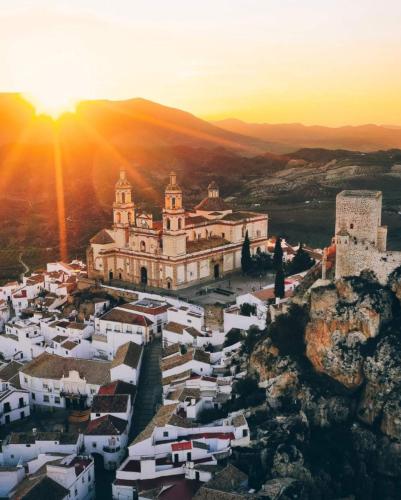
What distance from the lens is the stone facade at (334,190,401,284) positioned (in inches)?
1029

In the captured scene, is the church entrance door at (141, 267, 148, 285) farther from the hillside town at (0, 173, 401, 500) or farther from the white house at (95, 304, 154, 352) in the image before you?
the white house at (95, 304, 154, 352)

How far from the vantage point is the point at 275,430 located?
24141mm

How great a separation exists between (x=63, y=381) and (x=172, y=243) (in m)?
12.5

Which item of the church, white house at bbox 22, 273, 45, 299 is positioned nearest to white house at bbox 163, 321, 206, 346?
the church

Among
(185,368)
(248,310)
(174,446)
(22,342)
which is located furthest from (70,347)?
(174,446)

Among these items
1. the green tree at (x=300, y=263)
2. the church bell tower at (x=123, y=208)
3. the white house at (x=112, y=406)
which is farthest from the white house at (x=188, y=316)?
the church bell tower at (x=123, y=208)

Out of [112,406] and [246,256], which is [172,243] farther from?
[112,406]

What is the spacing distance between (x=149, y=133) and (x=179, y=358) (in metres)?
127

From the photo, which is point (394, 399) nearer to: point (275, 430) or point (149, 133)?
point (275, 430)

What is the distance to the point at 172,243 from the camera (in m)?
39.1

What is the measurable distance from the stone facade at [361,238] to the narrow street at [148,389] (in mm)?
10199

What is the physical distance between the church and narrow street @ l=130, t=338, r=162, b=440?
22.5 ft

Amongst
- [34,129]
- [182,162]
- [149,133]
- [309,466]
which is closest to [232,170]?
[182,162]

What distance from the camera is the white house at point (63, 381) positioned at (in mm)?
29688
